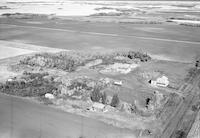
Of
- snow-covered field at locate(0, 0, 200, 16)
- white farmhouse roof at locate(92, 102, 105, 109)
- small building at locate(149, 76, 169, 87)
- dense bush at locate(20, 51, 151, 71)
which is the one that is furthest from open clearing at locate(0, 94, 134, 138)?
snow-covered field at locate(0, 0, 200, 16)

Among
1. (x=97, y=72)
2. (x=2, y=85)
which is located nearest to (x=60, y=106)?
(x=2, y=85)

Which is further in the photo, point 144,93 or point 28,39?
point 28,39

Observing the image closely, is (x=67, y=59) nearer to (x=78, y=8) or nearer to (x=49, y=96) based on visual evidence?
(x=49, y=96)

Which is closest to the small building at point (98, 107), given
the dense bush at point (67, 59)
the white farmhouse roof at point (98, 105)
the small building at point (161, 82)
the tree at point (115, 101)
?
the white farmhouse roof at point (98, 105)

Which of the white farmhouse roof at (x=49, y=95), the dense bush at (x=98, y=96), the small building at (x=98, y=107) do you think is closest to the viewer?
the small building at (x=98, y=107)

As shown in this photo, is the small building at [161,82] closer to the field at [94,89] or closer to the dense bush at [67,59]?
the field at [94,89]

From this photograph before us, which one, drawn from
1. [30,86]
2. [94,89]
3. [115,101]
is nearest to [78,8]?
[30,86]

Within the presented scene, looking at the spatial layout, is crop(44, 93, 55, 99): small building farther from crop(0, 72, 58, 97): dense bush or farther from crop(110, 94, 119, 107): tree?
crop(110, 94, 119, 107): tree

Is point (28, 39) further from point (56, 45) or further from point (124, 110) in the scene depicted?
point (124, 110)
